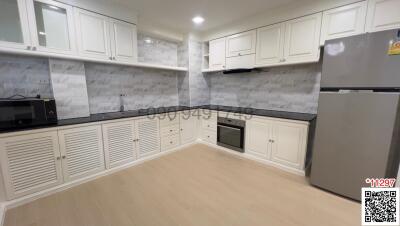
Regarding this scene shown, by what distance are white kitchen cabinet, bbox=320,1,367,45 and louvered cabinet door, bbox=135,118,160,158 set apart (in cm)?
289

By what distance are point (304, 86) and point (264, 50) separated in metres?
0.90

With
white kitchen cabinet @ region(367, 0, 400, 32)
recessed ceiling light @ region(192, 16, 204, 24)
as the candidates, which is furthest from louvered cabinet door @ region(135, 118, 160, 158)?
white kitchen cabinet @ region(367, 0, 400, 32)

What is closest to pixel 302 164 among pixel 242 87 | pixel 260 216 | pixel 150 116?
pixel 260 216

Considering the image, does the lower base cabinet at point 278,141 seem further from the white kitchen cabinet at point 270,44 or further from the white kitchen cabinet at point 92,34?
the white kitchen cabinet at point 92,34

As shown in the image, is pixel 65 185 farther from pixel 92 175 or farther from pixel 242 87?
pixel 242 87

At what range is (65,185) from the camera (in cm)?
218

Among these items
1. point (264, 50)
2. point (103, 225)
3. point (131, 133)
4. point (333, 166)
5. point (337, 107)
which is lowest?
point (103, 225)

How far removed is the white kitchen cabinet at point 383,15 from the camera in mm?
1805

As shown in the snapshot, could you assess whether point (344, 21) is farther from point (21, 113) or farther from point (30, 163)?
point (30, 163)

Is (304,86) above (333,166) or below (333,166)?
above

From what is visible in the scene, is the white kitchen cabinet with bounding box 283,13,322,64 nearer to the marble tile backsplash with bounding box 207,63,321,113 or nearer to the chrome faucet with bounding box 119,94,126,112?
the marble tile backsplash with bounding box 207,63,321,113

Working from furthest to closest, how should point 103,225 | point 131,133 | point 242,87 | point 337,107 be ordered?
point 242,87
point 131,133
point 337,107
point 103,225

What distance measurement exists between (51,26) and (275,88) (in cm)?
350

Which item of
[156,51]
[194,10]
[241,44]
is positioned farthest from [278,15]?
[156,51]
